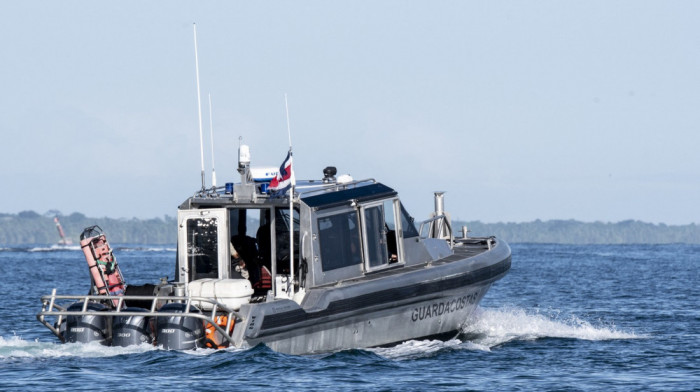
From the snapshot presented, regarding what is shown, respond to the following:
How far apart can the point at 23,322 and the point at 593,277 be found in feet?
92.1

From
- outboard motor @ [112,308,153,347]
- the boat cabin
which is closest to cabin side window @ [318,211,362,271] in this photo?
the boat cabin

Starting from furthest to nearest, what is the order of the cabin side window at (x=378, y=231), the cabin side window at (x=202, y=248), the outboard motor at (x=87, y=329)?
the cabin side window at (x=378, y=231) → the cabin side window at (x=202, y=248) → the outboard motor at (x=87, y=329)

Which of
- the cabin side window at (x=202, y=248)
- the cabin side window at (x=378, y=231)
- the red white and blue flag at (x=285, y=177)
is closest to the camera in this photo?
the red white and blue flag at (x=285, y=177)

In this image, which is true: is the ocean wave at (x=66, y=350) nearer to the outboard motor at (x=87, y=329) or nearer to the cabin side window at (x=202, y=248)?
the outboard motor at (x=87, y=329)

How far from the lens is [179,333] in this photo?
528 inches

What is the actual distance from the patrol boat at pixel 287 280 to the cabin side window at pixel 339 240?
0.05 feet

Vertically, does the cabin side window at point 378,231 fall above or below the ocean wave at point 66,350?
above

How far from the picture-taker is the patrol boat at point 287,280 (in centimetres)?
1369

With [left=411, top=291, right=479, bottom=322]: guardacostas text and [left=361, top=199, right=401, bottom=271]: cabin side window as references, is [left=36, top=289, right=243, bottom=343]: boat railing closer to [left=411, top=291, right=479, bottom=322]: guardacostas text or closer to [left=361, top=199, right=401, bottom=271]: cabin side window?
[left=361, top=199, right=401, bottom=271]: cabin side window

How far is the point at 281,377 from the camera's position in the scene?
12.8 meters

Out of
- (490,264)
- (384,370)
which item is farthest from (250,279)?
(490,264)

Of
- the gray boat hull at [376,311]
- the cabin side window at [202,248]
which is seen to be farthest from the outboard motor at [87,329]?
the gray boat hull at [376,311]

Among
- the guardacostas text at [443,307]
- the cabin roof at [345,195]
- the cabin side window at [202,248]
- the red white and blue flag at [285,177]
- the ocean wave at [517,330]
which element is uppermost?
the red white and blue flag at [285,177]

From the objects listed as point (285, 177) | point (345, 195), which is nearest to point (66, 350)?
point (285, 177)
